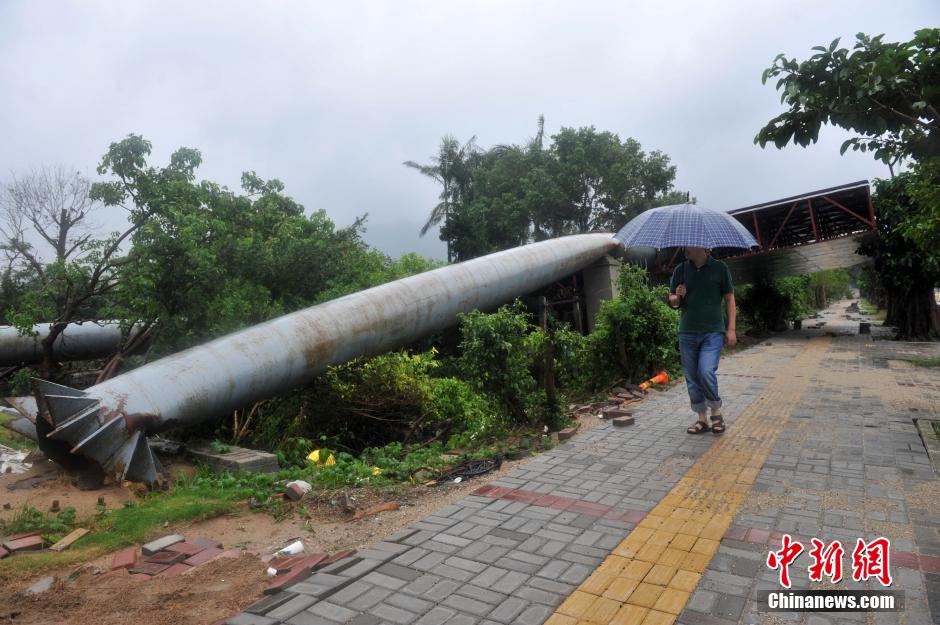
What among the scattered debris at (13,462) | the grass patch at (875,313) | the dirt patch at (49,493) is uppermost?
the scattered debris at (13,462)

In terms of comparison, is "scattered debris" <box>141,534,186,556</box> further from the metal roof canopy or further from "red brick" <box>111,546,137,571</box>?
the metal roof canopy

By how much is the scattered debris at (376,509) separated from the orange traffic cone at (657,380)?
486cm

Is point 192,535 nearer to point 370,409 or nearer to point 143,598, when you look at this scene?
point 143,598

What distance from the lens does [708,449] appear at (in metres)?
4.85

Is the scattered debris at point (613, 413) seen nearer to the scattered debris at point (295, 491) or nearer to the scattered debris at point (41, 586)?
the scattered debris at point (295, 491)

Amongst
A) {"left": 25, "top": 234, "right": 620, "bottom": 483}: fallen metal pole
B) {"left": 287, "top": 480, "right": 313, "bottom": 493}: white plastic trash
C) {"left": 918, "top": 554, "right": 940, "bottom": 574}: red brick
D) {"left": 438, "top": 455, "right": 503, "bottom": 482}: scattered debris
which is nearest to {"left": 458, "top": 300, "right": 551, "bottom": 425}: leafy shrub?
{"left": 438, "top": 455, "right": 503, "bottom": 482}: scattered debris

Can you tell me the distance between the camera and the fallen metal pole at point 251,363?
14.9 ft

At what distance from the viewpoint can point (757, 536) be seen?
3.11 meters

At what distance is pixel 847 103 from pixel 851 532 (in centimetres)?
357

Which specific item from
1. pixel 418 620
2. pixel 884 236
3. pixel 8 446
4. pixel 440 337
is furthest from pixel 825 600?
pixel 884 236

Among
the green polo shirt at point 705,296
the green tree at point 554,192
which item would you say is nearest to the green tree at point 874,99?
the green polo shirt at point 705,296

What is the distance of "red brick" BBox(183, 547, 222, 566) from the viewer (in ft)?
10.3

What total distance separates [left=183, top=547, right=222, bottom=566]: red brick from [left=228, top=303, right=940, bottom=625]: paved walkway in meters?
0.75

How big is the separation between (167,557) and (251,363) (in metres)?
2.81
